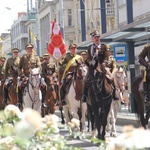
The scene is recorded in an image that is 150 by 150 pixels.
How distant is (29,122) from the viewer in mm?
3859

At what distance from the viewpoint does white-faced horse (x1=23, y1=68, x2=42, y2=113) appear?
16.2 meters

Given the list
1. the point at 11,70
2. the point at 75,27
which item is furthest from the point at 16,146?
the point at 75,27

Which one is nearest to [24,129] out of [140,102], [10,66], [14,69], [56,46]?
[140,102]

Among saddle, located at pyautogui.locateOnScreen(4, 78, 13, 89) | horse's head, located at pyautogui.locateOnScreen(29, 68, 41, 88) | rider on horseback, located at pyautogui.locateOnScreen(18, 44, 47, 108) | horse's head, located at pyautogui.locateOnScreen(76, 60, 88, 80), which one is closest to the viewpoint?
horse's head, located at pyautogui.locateOnScreen(76, 60, 88, 80)

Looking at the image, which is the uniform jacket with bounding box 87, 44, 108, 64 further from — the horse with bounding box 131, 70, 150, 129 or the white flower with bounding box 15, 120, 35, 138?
the white flower with bounding box 15, 120, 35, 138

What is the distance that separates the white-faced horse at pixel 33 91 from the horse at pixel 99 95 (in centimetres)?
283

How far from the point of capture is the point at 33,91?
16469mm

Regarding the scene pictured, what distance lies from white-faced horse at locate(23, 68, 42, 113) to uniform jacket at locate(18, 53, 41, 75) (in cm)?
103

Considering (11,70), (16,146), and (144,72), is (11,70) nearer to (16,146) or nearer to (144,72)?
(144,72)

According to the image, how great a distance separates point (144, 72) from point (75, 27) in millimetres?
66188

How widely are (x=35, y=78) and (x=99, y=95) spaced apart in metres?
3.25

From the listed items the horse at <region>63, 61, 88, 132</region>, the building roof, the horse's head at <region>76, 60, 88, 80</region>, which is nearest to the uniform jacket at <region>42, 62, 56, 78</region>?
the building roof

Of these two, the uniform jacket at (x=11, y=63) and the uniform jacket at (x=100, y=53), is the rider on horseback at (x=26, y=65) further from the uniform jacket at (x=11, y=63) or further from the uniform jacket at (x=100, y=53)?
the uniform jacket at (x=100, y=53)

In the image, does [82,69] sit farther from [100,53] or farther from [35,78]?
[100,53]
